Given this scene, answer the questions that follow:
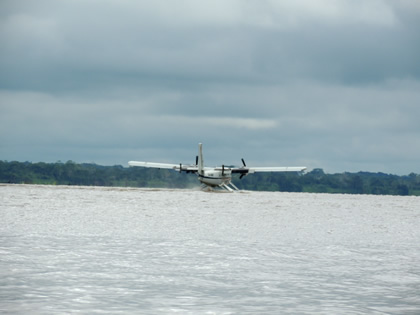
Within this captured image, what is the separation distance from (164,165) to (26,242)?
103 metres

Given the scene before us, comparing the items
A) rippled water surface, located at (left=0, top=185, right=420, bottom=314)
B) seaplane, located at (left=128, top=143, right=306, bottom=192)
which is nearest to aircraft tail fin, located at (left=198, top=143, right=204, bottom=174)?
seaplane, located at (left=128, top=143, right=306, bottom=192)

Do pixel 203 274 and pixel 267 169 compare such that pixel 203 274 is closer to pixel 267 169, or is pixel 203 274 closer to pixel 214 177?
pixel 214 177

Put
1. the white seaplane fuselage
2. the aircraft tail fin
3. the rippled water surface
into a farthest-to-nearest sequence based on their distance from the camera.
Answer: the aircraft tail fin < the white seaplane fuselage < the rippled water surface

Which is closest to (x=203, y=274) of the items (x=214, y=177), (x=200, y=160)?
(x=214, y=177)

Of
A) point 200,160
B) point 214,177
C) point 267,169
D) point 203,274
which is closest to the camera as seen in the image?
point 203,274

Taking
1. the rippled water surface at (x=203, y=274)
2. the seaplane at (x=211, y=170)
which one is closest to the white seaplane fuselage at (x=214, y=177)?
the seaplane at (x=211, y=170)

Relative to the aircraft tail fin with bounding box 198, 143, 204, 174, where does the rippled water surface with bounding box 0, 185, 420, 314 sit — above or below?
below

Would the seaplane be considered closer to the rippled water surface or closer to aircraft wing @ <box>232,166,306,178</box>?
aircraft wing @ <box>232,166,306,178</box>

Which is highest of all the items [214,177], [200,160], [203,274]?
[200,160]

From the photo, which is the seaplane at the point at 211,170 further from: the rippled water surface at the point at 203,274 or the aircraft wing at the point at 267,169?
the rippled water surface at the point at 203,274

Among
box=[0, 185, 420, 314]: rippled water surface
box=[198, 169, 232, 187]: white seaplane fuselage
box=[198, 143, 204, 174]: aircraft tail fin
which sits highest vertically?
box=[198, 143, 204, 174]: aircraft tail fin

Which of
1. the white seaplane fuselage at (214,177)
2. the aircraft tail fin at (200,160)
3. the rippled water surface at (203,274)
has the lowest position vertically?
the rippled water surface at (203,274)

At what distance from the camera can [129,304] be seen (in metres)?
14.1

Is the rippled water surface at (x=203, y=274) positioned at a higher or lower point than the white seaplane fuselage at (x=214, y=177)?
lower
